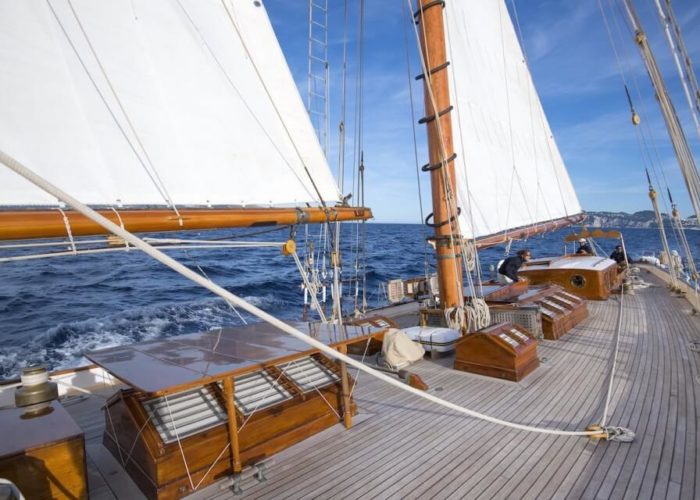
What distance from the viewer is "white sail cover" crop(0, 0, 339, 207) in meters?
2.84

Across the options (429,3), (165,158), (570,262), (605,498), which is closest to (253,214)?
(165,158)

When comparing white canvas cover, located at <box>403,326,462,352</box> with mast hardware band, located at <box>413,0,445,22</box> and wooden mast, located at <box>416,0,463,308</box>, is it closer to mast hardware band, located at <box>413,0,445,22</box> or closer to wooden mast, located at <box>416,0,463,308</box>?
wooden mast, located at <box>416,0,463,308</box>

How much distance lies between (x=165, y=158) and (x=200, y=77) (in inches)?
38.8

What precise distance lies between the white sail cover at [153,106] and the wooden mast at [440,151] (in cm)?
296

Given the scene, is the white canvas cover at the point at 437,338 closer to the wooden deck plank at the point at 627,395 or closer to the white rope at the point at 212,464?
the wooden deck plank at the point at 627,395

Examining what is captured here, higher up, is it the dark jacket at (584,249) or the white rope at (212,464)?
the dark jacket at (584,249)

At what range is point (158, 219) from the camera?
10.6ft

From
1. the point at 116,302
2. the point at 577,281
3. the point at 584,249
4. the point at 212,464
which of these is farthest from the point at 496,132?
the point at 116,302

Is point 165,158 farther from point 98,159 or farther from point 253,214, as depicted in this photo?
point 253,214

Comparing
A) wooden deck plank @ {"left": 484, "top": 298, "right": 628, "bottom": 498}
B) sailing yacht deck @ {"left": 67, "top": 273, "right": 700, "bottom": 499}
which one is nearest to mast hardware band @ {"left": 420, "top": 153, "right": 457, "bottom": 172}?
sailing yacht deck @ {"left": 67, "top": 273, "right": 700, "bottom": 499}

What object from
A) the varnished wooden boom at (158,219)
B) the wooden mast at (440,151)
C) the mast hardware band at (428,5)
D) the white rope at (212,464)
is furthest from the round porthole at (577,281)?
the white rope at (212,464)

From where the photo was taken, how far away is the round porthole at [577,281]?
11258 mm

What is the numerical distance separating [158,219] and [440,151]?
17.0 ft

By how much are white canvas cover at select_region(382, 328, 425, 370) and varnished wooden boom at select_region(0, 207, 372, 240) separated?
2475 millimetres
